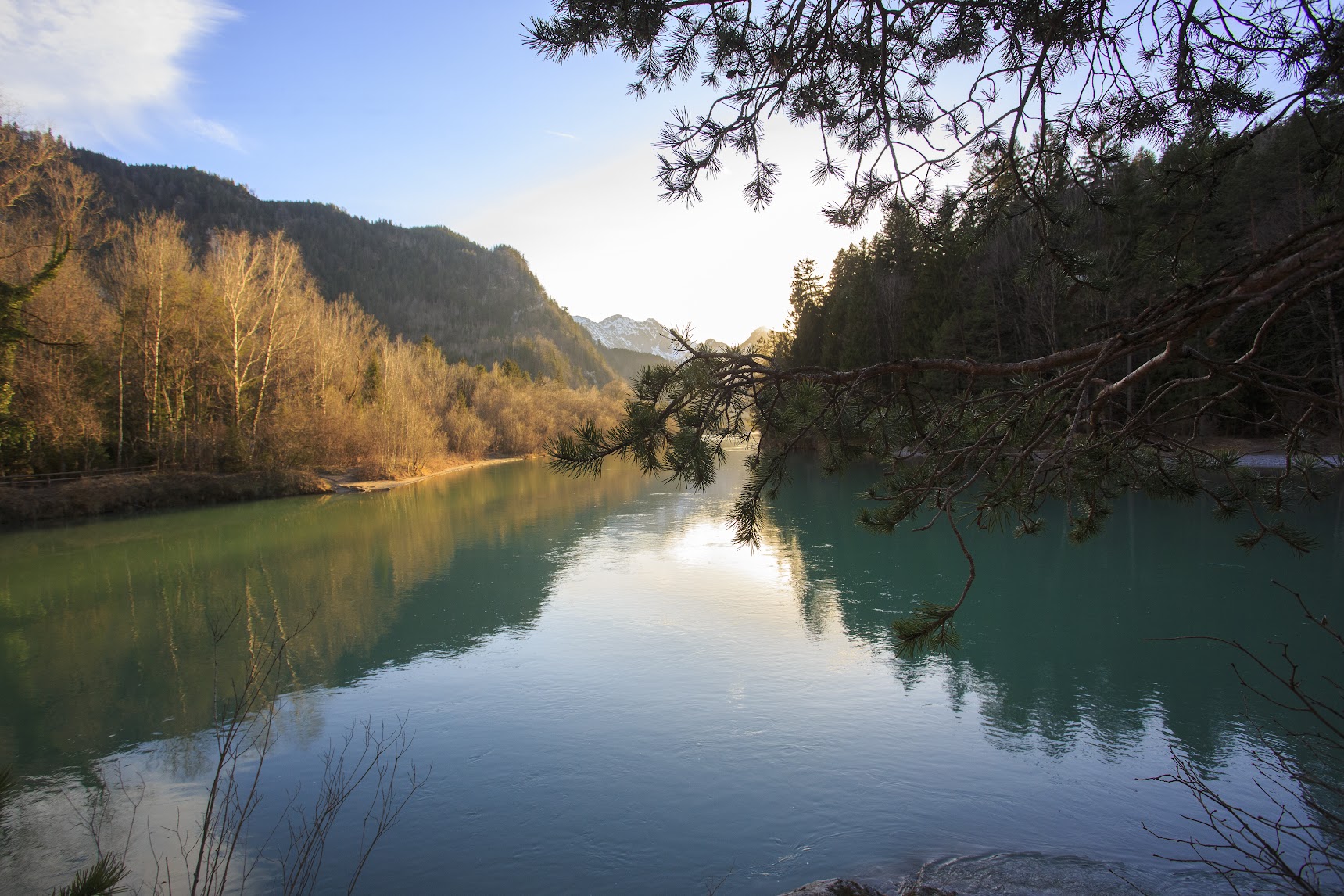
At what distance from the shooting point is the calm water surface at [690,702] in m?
4.30

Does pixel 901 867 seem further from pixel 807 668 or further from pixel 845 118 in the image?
pixel 845 118

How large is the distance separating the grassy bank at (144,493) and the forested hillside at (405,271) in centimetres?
4355

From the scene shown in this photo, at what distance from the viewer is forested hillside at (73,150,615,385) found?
2891 inches

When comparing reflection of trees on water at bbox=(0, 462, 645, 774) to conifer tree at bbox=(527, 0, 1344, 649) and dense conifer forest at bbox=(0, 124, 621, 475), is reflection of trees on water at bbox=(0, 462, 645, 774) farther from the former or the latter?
conifer tree at bbox=(527, 0, 1344, 649)

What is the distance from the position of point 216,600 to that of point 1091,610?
460 inches

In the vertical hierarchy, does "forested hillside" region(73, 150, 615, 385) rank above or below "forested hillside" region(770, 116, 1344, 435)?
above

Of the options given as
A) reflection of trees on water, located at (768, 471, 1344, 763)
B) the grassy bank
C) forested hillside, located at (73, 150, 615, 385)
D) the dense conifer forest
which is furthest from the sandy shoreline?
forested hillside, located at (73, 150, 615, 385)

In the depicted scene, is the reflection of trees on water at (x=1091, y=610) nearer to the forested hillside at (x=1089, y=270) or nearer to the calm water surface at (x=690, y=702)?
the calm water surface at (x=690, y=702)

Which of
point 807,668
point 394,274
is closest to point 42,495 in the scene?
point 807,668

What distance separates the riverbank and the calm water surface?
551cm

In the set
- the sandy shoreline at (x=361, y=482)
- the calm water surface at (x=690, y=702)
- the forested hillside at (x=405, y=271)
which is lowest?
the calm water surface at (x=690, y=702)

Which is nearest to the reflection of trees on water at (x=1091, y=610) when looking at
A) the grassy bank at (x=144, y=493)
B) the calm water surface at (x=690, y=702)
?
the calm water surface at (x=690, y=702)

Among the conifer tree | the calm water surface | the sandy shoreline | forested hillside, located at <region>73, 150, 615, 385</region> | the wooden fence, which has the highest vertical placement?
forested hillside, located at <region>73, 150, 615, 385</region>

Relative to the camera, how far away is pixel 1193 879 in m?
3.84
